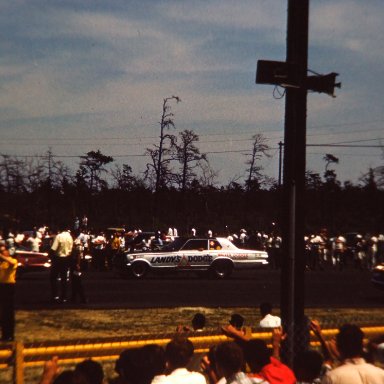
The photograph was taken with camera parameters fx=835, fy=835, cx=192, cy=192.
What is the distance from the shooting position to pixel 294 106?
803 centimetres

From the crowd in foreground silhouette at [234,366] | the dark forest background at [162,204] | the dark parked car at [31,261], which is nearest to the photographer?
the crowd in foreground silhouette at [234,366]

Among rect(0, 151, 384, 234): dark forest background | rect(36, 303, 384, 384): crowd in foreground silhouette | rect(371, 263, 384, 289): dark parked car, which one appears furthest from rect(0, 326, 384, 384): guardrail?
rect(0, 151, 384, 234): dark forest background

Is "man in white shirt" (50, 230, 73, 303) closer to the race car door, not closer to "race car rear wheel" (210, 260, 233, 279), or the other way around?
the race car door

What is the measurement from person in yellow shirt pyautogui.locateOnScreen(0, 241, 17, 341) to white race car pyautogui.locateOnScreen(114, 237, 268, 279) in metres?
16.0

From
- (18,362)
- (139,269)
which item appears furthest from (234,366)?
(139,269)

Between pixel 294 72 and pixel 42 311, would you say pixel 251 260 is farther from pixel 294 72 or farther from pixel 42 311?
pixel 294 72

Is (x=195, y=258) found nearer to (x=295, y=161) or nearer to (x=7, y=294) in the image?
(x=7, y=294)

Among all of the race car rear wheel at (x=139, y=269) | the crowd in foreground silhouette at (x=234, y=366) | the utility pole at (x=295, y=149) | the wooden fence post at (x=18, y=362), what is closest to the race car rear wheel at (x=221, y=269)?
the race car rear wheel at (x=139, y=269)

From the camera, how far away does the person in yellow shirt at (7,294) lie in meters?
12.9

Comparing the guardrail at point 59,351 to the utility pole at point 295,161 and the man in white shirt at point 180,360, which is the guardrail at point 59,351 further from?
the utility pole at point 295,161

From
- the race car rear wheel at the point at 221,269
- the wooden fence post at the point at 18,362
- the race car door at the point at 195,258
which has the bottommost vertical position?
the wooden fence post at the point at 18,362

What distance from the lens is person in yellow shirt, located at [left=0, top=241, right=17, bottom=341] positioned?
12.9 m

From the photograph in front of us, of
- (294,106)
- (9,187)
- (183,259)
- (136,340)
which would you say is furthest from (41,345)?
(9,187)

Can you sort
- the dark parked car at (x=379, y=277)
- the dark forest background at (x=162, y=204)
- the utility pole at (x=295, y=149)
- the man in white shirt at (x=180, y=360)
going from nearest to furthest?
the man in white shirt at (x=180, y=360)
the utility pole at (x=295, y=149)
the dark parked car at (x=379, y=277)
the dark forest background at (x=162, y=204)
